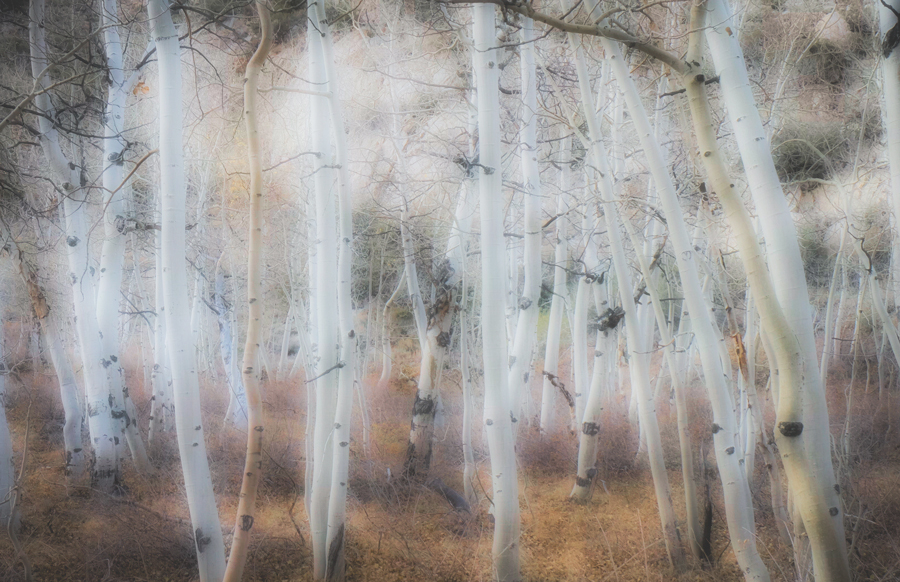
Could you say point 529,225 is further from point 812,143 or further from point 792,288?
point 812,143

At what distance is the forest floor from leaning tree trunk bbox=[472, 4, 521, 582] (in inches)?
35.0

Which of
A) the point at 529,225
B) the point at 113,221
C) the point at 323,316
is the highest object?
the point at 113,221

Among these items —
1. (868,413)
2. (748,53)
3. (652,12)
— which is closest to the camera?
(652,12)

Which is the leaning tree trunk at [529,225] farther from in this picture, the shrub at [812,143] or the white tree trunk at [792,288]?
the shrub at [812,143]

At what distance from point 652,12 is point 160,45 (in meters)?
5.38

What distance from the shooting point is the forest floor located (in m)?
4.04

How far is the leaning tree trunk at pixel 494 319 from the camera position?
326 cm

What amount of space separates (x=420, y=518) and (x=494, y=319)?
3047mm

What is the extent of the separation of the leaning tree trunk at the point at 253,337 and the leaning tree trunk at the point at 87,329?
3.29m

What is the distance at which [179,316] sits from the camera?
3160 millimetres

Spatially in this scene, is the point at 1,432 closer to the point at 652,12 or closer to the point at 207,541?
the point at 207,541

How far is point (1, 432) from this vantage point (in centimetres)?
442

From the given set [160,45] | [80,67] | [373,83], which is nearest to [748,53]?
[373,83]

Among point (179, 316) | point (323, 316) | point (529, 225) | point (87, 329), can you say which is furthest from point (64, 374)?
point (529, 225)
